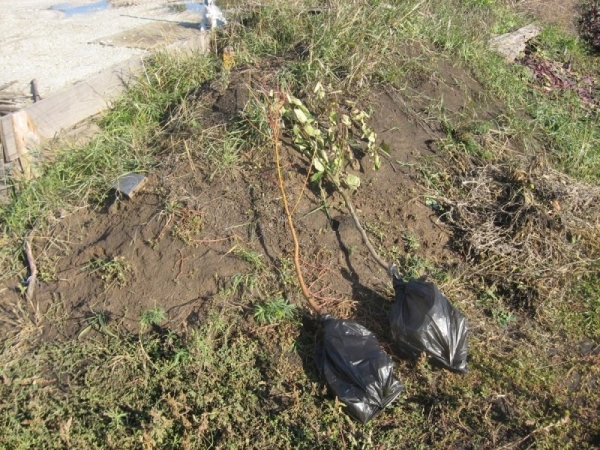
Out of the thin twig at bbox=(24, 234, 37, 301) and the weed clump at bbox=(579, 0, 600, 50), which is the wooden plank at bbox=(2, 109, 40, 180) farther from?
the weed clump at bbox=(579, 0, 600, 50)

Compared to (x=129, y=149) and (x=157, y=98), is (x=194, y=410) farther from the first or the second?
(x=157, y=98)

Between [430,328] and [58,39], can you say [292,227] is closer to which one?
[430,328]

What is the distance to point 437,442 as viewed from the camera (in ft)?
9.48

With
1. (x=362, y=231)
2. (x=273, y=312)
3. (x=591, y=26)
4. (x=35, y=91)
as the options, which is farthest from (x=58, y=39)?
(x=591, y=26)

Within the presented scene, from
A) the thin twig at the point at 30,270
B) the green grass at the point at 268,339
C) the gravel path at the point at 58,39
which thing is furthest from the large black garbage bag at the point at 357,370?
the gravel path at the point at 58,39

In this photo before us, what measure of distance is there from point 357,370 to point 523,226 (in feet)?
6.41

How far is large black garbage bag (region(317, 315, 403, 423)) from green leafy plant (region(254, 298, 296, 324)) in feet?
1.08

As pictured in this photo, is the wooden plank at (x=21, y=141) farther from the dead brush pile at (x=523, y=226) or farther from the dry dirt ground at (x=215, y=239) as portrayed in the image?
the dead brush pile at (x=523, y=226)

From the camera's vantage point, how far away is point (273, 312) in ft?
11.2

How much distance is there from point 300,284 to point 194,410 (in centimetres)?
101

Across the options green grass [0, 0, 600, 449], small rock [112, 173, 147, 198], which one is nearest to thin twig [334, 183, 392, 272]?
green grass [0, 0, 600, 449]

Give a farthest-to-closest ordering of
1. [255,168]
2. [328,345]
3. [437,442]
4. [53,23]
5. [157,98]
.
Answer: [53,23]
[157,98]
[255,168]
[328,345]
[437,442]

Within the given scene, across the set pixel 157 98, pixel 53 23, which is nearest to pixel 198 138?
pixel 157 98

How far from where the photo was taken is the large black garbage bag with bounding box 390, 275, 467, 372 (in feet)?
10.4
